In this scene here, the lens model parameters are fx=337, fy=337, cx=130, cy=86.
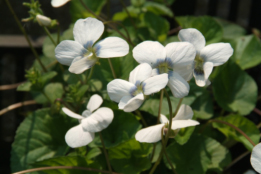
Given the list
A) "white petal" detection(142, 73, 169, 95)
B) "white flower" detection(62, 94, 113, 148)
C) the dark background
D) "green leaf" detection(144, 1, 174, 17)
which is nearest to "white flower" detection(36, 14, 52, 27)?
the dark background

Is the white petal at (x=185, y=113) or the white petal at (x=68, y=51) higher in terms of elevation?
the white petal at (x=68, y=51)

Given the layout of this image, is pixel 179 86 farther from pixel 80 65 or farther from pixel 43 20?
pixel 43 20

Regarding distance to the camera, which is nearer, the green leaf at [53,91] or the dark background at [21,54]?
the green leaf at [53,91]

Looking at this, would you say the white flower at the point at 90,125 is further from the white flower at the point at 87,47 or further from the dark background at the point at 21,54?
the dark background at the point at 21,54

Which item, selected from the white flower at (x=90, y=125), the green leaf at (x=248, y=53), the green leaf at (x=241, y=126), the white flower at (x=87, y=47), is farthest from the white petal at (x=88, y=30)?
the green leaf at (x=248, y=53)

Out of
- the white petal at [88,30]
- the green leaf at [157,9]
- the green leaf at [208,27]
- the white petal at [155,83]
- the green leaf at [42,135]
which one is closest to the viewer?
the white petal at [155,83]

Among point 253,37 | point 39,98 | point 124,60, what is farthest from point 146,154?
point 253,37

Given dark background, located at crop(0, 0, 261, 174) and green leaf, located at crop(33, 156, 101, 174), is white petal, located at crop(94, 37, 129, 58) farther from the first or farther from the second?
dark background, located at crop(0, 0, 261, 174)

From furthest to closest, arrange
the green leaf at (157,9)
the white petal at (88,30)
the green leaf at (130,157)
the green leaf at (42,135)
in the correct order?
the green leaf at (157,9), the green leaf at (42,135), the green leaf at (130,157), the white petal at (88,30)
